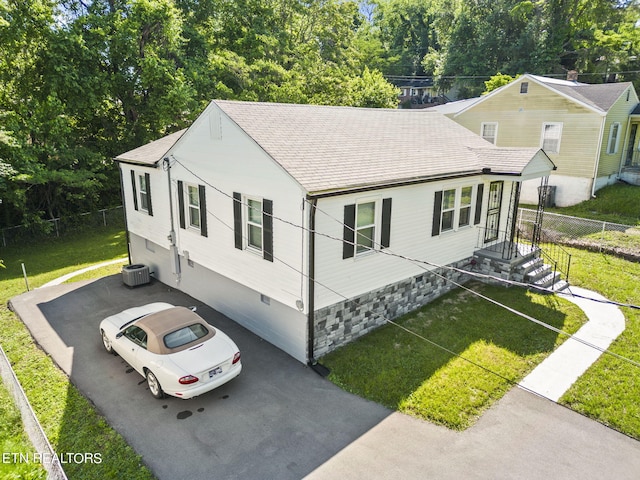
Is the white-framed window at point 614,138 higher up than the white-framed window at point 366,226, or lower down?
higher up

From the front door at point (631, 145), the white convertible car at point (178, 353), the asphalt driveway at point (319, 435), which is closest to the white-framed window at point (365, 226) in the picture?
the asphalt driveway at point (319, 435)

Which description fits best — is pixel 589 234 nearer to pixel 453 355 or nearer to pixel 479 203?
pixel 479 203

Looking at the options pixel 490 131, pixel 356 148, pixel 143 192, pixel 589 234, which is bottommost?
pixel 589 234

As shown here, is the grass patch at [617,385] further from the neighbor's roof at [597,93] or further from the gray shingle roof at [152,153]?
the gray shingle roof at [152,153]

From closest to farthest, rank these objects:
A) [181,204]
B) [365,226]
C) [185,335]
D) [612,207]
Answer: [185,335] < [365,226] < [181,204] < [612,207]

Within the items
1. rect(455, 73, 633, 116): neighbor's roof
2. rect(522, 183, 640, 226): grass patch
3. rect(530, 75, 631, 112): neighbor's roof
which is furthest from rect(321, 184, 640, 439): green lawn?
rect(530, 75, 631, 112): neighbor's roof

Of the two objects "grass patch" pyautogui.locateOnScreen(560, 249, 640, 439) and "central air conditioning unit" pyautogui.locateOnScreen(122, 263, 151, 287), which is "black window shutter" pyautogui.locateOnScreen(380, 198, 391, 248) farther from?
"central air conditioning unit" pyautogui.locateOnScreen(122, 263, 151, 287)

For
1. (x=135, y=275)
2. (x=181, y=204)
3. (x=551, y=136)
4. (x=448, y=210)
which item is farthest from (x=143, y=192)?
(x=551, y=136)
